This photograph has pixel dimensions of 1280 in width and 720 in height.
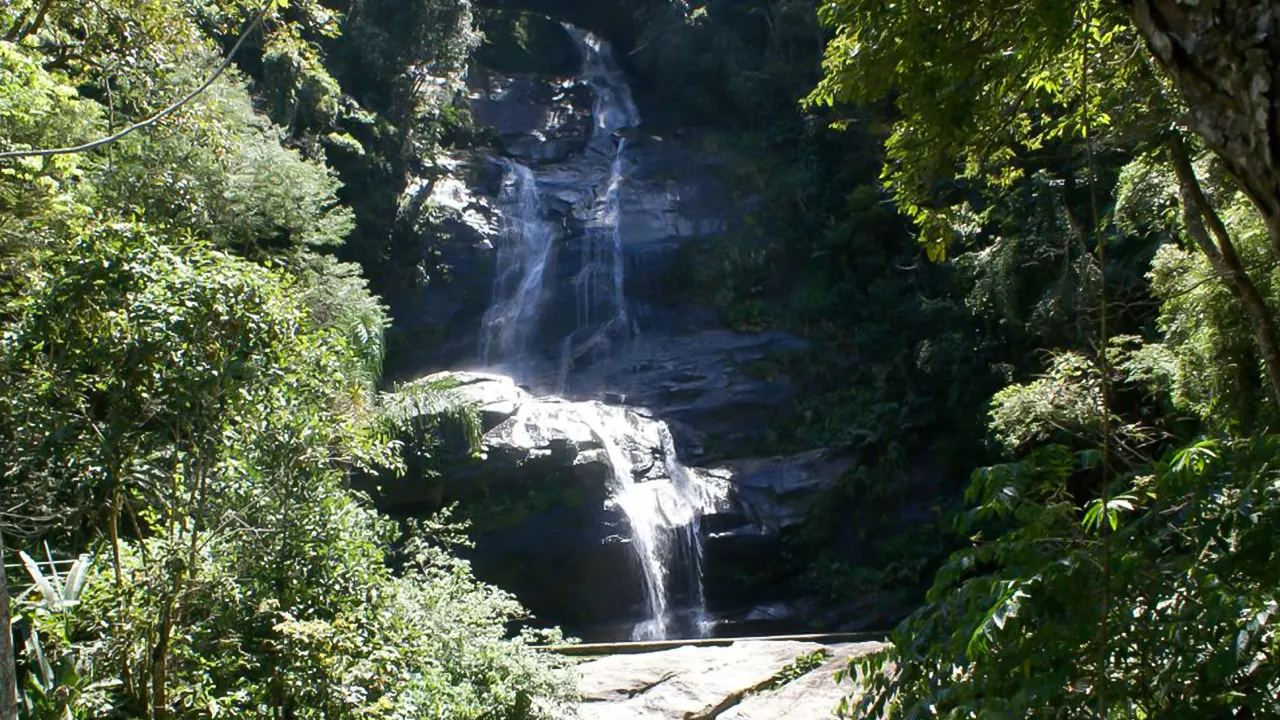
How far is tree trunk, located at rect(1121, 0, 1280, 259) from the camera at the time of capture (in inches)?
81.4

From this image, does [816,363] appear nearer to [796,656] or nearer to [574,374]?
[574,374]

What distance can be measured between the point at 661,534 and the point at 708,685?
295 inches

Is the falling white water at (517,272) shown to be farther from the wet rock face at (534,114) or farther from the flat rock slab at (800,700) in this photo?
the flat rock slab at (800,700)

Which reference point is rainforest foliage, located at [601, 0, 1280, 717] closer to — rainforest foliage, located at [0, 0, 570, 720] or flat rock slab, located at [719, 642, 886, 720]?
flat rock slab, located at [719, 642, 886, 720]

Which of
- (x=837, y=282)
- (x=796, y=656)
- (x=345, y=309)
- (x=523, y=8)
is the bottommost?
(x=796, y=656)

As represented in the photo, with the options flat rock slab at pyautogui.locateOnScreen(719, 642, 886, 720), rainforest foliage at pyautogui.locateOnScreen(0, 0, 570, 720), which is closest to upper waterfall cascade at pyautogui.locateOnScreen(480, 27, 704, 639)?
flat rock slab at pyautogui.locateOnScreen(719, 642, 886, 720)

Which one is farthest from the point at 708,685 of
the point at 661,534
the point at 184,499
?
the point at 661,534

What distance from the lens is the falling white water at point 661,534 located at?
1694 centimetres

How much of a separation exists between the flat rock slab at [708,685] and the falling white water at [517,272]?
11.6m

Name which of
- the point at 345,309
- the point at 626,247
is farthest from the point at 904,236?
the point at 345,309

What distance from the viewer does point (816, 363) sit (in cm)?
2152

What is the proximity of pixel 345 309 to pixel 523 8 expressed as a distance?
2119 cm

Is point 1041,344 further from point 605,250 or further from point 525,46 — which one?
point 525,46

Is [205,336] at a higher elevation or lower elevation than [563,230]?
lower
